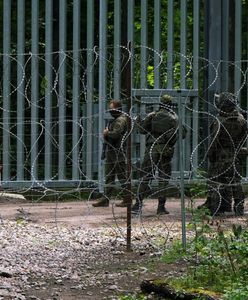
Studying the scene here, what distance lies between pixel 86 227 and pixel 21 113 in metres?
5.14

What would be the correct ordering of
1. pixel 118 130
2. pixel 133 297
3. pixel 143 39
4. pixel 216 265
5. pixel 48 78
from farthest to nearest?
pixel 143 39 < pixel 48 78 < pixel 118 130 < pixel 216 265 < pixel 133 297

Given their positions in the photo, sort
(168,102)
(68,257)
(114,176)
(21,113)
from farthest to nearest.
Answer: (21,113) → (114,176) → (168,102) → (68,257)

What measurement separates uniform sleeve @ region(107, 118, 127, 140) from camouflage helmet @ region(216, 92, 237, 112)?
2.12 m

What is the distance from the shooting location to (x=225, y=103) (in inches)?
476

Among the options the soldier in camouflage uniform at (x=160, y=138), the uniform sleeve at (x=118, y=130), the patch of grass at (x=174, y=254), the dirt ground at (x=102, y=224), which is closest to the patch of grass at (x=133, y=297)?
the dirt ground at (x=102, y=224)

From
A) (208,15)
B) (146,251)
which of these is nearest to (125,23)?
(208,15)

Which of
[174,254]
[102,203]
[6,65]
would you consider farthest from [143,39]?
[174,254]

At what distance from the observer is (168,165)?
1327cm

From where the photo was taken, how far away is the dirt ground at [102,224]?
310 inches

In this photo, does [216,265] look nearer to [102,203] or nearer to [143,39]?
[102,203]

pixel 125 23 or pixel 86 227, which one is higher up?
pixel 125 23

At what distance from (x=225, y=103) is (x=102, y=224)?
235 cm

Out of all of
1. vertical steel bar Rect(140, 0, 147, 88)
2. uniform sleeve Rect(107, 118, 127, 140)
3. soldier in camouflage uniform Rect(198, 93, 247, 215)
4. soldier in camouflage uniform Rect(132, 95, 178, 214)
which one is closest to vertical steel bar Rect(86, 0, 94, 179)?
vertical steel bar Rect(140, 0, 147, 88)

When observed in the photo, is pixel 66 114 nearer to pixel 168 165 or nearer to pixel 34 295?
pixel 168 165
